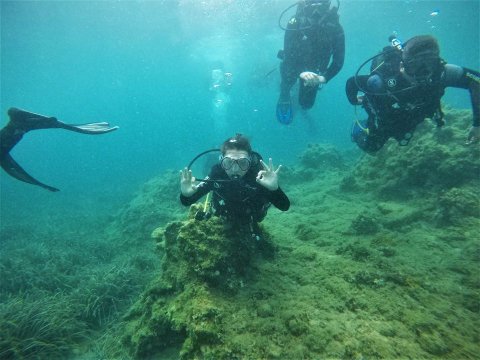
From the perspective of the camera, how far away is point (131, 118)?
197 meters

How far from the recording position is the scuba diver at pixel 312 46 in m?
7.51

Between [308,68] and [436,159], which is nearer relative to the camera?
[436,159]

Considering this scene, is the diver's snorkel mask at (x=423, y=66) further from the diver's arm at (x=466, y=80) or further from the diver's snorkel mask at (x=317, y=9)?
the diver's snorkel mask at (x=317, y=9)

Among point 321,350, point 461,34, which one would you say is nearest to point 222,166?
point 321,350

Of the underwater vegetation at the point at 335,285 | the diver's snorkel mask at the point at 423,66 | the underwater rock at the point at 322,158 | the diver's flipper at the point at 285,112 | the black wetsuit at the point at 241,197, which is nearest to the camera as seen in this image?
the underwater vegetation at the point at 335,285

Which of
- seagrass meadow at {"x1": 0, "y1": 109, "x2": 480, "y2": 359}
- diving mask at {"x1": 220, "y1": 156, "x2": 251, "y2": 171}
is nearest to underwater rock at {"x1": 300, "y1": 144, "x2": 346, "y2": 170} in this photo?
seagrass meadow at {"x1": 0, "y1": 109, "x2": 480, "y2": 359}

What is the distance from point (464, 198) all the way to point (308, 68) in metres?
5.42

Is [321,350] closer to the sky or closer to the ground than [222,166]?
closer to the ground

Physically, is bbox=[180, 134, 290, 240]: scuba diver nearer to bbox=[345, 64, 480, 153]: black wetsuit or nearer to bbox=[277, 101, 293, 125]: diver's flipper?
bbox=[345, 64, 480, 153]: black wetsuit

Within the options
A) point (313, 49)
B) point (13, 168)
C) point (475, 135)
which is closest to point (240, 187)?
point (13, 168)

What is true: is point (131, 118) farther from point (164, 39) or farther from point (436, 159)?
point (436, 159)

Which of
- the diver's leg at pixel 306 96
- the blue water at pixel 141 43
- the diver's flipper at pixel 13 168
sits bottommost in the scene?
the diver's flipper at pixel 13 168

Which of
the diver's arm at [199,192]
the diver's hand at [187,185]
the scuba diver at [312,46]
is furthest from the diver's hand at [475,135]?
the diver's hand at [187,185]

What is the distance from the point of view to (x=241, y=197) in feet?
14.0
